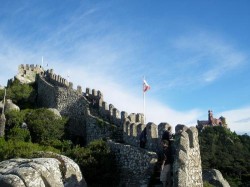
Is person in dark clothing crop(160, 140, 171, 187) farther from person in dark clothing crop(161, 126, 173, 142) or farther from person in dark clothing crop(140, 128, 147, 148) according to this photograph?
person in dark clothing crop(140, 128, 147, 148)

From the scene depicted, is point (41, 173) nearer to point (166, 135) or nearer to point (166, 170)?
point (166, 170)

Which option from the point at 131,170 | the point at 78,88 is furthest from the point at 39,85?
the point at 131,170

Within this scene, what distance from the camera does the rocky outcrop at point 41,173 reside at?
15004 millimetres

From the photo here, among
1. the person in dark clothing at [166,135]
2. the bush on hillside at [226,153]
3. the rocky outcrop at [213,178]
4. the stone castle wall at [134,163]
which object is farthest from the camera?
the bush on hillside at [226,153]

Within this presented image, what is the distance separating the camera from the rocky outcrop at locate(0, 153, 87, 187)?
1500 cm

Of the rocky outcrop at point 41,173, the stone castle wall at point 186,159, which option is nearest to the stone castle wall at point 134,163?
the stone castle wall at point 186,159

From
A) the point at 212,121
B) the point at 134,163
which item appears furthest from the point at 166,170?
the point at 212,121

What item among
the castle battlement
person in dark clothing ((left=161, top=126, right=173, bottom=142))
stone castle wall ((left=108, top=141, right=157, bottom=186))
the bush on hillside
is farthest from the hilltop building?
person in dark clothing ((left=161, top=126, right=173, bottom=142))

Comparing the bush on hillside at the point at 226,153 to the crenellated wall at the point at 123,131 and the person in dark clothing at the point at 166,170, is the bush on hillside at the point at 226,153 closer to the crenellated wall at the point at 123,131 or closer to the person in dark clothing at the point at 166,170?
the crenellated wall at the point at 123,131

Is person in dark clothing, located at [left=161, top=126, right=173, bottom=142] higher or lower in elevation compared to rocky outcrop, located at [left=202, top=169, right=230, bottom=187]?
higher

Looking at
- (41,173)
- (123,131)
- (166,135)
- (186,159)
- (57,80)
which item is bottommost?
(41,173)

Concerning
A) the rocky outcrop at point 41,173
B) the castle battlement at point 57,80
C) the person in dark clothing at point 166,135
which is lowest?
the rocky outcrop at point 41,173

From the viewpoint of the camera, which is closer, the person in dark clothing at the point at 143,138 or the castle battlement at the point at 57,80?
the person in dark clothing at the point at 143,138

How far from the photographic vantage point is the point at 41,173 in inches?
631
